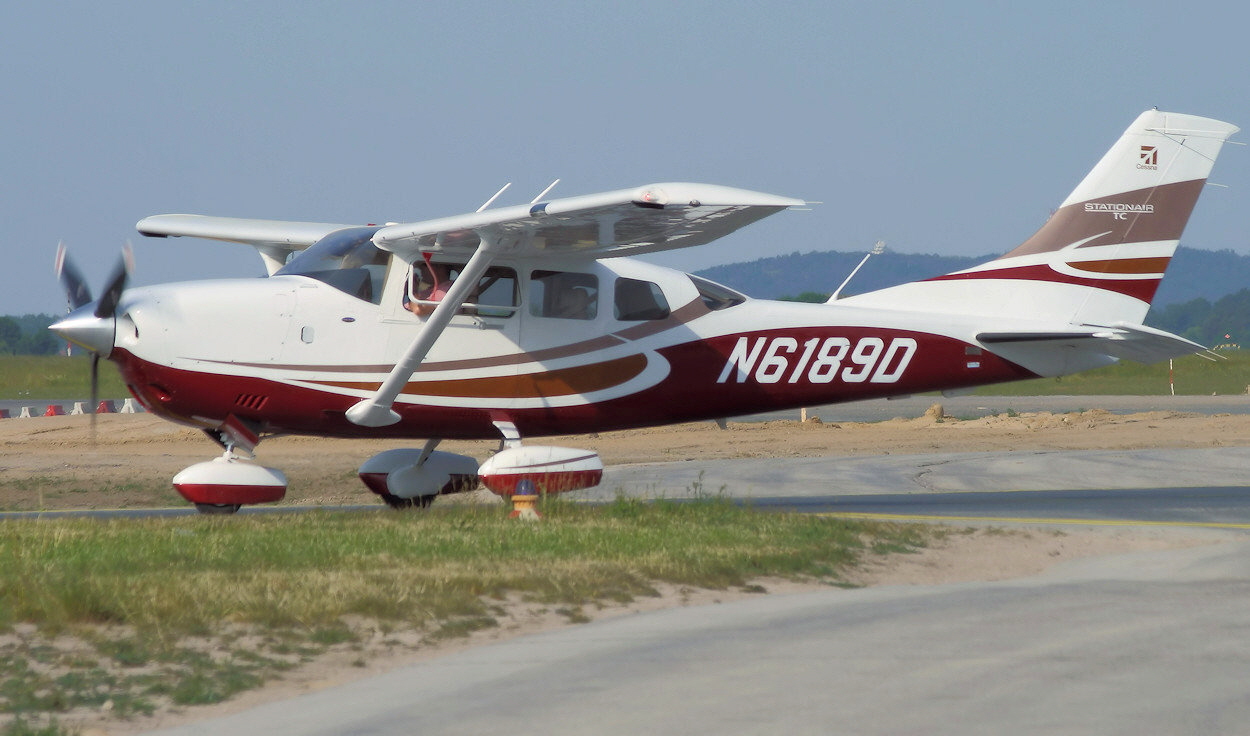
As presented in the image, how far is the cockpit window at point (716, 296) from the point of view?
45.4ft

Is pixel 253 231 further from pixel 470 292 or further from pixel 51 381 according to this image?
→ pixel 51 381

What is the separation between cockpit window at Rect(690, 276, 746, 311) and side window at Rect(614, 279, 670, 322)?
499 mm

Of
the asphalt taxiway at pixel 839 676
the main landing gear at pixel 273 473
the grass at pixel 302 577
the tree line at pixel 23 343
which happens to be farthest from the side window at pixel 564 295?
the tree line at pixel 23 343

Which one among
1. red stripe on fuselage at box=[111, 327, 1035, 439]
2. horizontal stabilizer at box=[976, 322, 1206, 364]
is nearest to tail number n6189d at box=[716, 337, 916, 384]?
red stripe on fuselage at box=[111, 327, 1035, 439]

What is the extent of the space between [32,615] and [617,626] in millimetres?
2978

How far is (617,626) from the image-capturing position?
272 inches

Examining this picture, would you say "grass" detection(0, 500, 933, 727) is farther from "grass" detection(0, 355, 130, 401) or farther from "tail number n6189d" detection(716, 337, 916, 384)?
"grass" detection(0, 355, 130, 401)

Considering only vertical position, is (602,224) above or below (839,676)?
above

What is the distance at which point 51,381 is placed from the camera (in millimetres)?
59625

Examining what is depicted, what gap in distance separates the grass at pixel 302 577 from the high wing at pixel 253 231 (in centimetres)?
440

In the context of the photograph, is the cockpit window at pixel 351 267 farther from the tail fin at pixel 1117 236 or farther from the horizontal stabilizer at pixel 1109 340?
the horizontal stabilizer at pixel 1109 340

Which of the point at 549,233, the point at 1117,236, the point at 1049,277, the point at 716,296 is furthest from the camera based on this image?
the point at 1117,236

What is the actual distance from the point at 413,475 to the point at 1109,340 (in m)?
7.79

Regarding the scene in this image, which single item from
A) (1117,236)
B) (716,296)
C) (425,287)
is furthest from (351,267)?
(1117,236)
